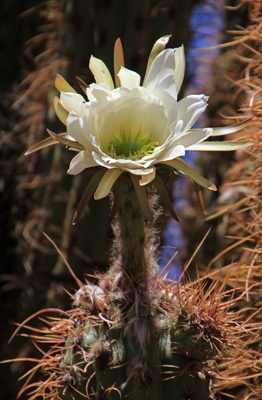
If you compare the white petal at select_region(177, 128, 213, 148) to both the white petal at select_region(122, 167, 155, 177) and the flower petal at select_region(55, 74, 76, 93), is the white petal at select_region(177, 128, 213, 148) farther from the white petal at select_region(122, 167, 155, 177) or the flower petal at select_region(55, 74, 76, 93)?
the flower petal at select_region(55, 74, 76, 93)

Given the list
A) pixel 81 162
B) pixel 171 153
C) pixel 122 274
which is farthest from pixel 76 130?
pixel 122 274

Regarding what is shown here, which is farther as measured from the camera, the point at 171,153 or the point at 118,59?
the point at 118,59

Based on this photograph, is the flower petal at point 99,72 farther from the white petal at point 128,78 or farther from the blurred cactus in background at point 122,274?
the blurred cactus in background at point 122,274

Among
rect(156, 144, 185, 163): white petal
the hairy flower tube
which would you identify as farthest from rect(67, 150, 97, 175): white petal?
rect(156, 144, 185, 163): white petal

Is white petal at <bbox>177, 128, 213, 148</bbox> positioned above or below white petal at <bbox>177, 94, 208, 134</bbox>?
below

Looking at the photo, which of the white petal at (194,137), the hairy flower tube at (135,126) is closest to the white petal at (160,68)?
the hairy flower tube at (135,126)

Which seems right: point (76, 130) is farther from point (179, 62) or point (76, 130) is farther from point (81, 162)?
point (179, 62)

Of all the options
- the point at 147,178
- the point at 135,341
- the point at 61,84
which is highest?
the point at 61,84
